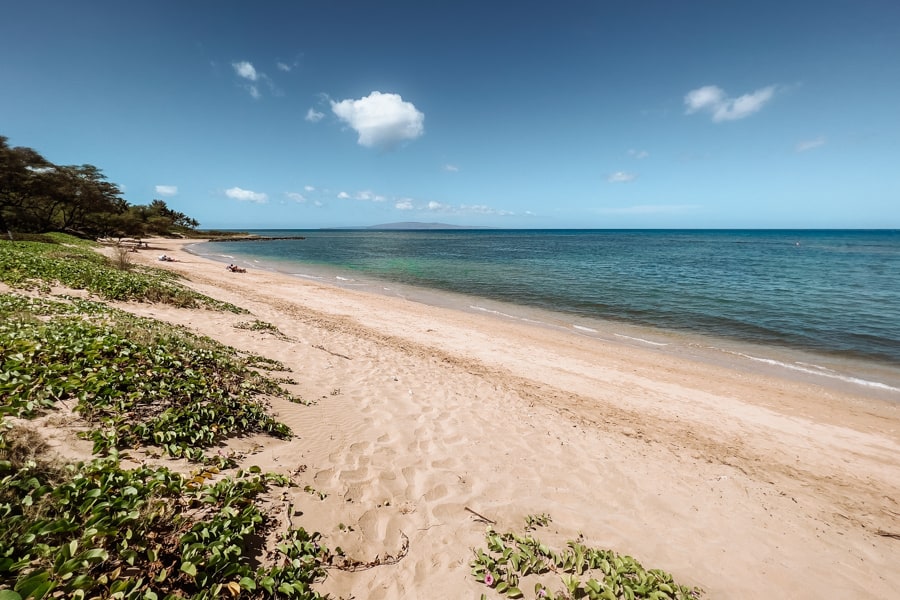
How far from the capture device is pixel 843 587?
4.35 meters

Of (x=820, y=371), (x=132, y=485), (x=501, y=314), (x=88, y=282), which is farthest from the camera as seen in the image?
(x=501, y=314)

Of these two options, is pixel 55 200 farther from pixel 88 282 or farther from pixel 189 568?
pixel 189 568

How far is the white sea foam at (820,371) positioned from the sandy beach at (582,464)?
1.42 meters

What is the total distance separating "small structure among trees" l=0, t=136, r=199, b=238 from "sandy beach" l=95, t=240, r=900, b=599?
3707 cm

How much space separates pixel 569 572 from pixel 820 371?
49.1ft

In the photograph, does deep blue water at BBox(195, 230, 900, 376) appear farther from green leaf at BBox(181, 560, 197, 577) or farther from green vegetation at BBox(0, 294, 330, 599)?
green leaf at BBox(181, 560, 197, 577)

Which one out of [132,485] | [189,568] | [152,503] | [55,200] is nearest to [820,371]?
[189,568]

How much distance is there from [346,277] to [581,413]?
2913 centimetres

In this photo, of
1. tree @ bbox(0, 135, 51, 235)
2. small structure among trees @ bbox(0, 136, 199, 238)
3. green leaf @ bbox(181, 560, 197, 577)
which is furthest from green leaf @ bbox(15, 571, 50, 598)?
tree @ bbox(0, 135, 51, 235)

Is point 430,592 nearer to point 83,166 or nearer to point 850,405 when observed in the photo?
point 850,405

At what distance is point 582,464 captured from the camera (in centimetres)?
623

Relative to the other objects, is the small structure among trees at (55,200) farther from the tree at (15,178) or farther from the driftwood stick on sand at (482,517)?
the driftwood stick on sand at (482,517)

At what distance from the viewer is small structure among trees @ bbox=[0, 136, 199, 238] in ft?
105

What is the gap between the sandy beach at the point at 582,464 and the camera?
4.22m
